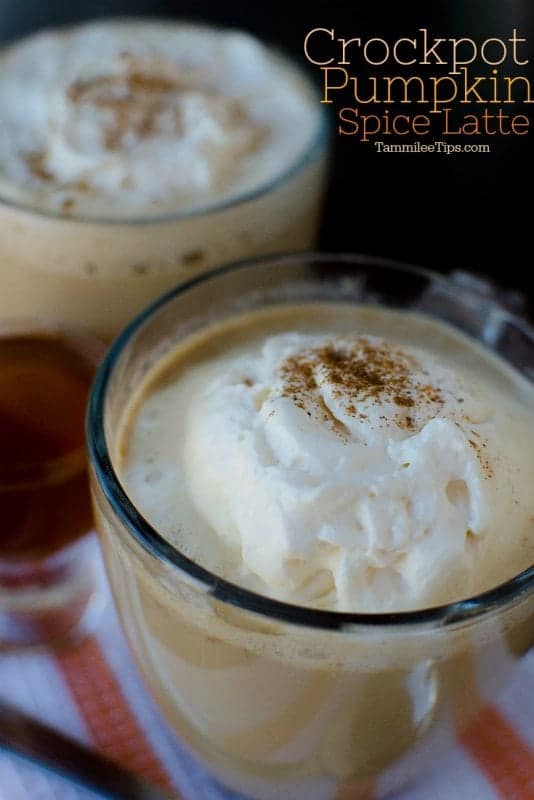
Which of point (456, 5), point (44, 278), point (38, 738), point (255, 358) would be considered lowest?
point (38, 738)

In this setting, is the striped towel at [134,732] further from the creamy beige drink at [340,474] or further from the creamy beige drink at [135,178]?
the creamy beige drink at [135,178]

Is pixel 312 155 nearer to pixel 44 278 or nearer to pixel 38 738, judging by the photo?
pixel 44 278

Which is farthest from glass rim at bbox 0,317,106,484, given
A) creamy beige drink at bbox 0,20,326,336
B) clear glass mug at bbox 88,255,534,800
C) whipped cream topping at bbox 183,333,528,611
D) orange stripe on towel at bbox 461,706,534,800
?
orange stripe on towel at bbox 461,706,534,800

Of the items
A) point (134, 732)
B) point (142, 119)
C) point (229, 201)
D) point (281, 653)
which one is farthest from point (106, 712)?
point (142, 119)

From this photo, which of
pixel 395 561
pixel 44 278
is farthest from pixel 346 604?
pixel 44 278

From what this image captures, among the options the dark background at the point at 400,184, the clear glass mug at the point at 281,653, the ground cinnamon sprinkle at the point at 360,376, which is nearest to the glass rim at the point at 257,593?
the clear glass mug at the point at 281,653
